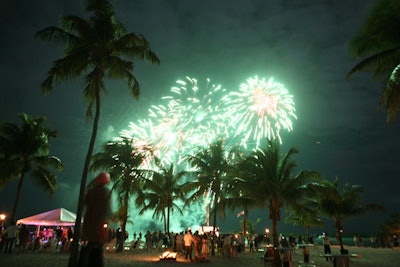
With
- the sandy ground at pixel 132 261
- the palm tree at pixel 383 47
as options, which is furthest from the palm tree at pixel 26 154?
the palm tree at pixel 383 47

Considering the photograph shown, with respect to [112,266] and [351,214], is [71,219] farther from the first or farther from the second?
[351,214]

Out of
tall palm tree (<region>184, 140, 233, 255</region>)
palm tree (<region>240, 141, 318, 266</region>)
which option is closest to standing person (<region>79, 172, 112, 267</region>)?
palm tree (<region>240, 141, 318, 266</region>)

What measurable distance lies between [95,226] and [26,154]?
65.9ft

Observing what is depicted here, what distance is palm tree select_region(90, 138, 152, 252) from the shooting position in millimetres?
24250

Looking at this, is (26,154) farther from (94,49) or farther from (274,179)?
(274,179)

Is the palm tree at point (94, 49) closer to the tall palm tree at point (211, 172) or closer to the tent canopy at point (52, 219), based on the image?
the tall palm tree at point (211, 172)

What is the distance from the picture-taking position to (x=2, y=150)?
2173cm

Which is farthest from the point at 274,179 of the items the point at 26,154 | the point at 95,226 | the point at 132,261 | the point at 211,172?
the point at 26,154

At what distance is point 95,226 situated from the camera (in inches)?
221

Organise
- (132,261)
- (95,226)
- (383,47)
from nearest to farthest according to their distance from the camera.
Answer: (95,226) < (383,47) < (132,261)

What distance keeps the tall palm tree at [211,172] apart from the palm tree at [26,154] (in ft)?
37.1

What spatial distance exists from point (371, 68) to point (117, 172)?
19.4m

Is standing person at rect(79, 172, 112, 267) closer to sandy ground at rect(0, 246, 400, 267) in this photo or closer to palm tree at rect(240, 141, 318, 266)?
sandy ground at rect(0, 246, 400, 267)

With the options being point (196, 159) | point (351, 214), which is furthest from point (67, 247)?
point (351, 214)
